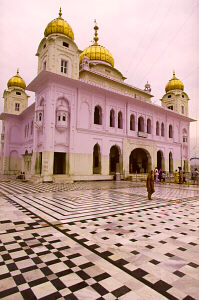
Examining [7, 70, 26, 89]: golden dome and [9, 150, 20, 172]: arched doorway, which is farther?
[7, 70, 26, 89]: golden dome

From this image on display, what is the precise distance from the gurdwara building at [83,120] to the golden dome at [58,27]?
75 mm

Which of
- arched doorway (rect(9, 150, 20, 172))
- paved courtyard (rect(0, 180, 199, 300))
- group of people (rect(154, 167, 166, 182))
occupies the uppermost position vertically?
arched doorway (rect(9, 150, 20, 172))

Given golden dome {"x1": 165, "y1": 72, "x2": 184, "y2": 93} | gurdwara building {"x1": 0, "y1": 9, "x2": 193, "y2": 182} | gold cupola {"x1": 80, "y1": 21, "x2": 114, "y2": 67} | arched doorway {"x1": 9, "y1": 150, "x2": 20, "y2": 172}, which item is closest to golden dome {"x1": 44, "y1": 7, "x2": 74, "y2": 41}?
gurdwara building {"x1": 0, "y1": 9, "x2": 193, "y2": 182}

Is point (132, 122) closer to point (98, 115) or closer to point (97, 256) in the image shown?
point (98, 115)

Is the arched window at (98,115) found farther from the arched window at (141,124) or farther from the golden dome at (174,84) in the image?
the golden dome at (174,84)

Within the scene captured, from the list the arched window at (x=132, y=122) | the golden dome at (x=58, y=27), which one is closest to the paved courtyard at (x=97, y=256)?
the golden dome at (x=58, y=27)

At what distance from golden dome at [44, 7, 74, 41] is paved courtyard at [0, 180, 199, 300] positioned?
15.6 metres

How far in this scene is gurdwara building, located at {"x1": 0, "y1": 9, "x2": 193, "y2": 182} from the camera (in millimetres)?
14727

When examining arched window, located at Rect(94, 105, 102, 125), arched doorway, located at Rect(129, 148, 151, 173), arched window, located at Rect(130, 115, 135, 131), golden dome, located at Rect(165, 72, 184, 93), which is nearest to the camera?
arched window, located at Rect(94, 105, 102, 125)

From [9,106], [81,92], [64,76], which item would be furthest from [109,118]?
[9,106]

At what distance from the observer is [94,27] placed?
24.3 meters

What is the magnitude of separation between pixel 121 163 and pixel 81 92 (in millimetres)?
7567

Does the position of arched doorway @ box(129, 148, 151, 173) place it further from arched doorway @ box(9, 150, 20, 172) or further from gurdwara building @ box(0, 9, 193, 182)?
arched doorway @ box(9, 150, 20, 172)

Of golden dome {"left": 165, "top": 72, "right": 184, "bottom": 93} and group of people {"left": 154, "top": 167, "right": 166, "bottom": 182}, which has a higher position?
golden dome {"left": 165, "top": 72, "right": 184, "bottom": 93}
